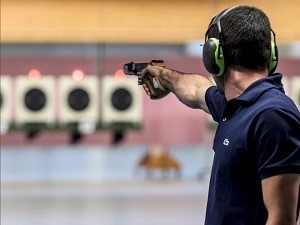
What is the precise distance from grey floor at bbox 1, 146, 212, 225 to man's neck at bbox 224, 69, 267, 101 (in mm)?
3592

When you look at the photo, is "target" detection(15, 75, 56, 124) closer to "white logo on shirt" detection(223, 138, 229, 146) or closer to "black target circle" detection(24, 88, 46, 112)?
"black target circle" detection(24, 88, 46, 112)

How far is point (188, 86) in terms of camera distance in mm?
2889

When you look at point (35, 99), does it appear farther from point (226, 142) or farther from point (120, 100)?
point (226, 142)

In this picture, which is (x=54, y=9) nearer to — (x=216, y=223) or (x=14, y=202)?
(x=216, y=223)

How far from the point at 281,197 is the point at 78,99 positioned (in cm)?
484

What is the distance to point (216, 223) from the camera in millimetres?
2098

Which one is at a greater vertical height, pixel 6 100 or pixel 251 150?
pixel 6 100

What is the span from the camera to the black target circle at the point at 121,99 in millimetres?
6681

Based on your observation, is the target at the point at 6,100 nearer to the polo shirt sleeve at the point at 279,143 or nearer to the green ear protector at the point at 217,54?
the green ear protector at the point at 217,54

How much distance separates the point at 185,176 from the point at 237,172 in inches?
316

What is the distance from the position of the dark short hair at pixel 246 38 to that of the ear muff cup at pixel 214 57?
0.5 inches

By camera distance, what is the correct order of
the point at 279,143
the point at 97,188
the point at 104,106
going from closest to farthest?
the point at 279,143 < the point at 104,106 < the point at 97,188

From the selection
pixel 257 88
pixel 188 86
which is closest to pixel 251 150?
pixel 257 88

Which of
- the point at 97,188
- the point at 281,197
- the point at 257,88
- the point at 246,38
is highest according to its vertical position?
the point at 246,38
